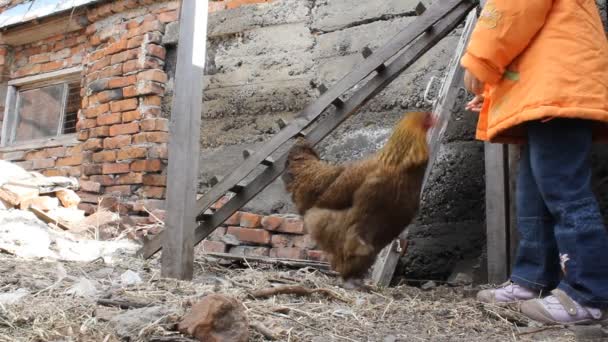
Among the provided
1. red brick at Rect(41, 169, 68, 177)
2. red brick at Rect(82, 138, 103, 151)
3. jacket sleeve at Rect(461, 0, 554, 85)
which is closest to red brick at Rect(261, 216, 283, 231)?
red brick at Rect(82, 138, 103, 151)

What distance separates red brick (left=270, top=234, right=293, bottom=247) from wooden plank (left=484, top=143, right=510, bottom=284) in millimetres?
1536

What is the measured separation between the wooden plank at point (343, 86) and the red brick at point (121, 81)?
7.14ft

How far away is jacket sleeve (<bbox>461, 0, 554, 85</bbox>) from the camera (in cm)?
207

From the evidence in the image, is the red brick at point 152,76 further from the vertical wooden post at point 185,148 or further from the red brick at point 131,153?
the vertical wooden post at point 185,148

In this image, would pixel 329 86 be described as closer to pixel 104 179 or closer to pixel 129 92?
pixel 129 92

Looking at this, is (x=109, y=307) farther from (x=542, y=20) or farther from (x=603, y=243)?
(x=542, y=20)

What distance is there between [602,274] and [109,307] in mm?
1848

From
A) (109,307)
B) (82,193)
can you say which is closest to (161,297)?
(109,307)

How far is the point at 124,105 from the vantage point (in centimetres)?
481

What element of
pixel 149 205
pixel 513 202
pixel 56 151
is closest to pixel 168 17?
pixel 149 205

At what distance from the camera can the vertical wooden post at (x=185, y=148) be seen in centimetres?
280

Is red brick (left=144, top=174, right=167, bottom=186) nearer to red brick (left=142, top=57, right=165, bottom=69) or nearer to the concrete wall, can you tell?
the concrete wall

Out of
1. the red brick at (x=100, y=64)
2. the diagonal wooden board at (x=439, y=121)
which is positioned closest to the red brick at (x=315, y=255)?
the diagonal wooden board at (x=439, y=121)

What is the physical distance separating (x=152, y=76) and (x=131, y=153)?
2.25ft
